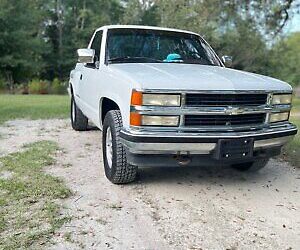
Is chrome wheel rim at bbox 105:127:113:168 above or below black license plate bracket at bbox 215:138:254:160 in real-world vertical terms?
below

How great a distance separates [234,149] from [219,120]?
319 mm

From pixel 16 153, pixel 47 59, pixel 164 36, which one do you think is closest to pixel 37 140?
pixel 16 153

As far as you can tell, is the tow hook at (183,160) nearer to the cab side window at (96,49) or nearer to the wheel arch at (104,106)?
the wheel arch at (104,106)

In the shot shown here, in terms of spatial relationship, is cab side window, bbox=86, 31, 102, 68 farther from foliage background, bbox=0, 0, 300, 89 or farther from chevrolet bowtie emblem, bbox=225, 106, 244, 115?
foliage background, bbox=0, 0, 300, 89

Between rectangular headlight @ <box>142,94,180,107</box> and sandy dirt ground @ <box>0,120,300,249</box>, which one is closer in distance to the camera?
sandy dirt ground @ <box>0,120,300,249</box>

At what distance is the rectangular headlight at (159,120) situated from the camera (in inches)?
149

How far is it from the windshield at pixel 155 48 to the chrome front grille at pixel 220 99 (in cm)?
146

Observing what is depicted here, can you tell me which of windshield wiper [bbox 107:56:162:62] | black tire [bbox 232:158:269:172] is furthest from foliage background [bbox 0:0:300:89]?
black tire [bbox 232:158:269:172]

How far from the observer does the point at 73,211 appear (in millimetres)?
3656

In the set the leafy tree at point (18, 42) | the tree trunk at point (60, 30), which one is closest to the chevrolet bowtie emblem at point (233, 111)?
the leafy tree at point (18, 42)

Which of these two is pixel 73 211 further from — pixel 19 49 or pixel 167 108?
pixel 19 49

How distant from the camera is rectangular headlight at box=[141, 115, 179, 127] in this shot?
149 inches

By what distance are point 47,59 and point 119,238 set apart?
36.3 meters

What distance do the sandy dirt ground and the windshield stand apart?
1.43m
